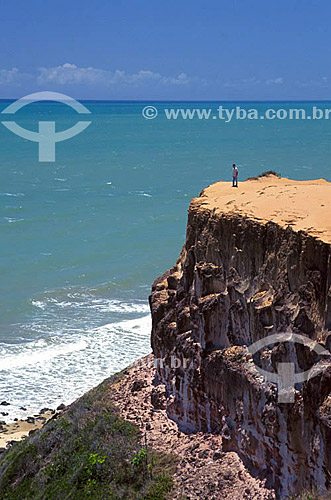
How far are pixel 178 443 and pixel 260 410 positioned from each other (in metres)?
3.97

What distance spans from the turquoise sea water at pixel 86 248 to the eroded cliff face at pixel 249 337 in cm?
Answer: 1016

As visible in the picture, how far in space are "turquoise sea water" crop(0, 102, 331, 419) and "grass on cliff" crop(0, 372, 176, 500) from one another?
735 cm

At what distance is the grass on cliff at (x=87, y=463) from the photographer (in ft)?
61.5

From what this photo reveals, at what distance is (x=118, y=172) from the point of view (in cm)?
8575

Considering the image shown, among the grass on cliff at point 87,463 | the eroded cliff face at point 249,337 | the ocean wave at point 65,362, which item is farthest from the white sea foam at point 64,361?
the eroded cliff face at point 249,337

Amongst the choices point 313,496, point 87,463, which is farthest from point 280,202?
point 87,463

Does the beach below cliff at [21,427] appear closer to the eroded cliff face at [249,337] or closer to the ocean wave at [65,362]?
the ocean wave at [65,362]

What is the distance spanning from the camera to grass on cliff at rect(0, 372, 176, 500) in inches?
738

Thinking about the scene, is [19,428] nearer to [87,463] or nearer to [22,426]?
[22,426]

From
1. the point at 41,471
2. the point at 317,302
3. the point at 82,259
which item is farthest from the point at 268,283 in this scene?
the point at 82,259

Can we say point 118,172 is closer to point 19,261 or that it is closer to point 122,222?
point 122,222

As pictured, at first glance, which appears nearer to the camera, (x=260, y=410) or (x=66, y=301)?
(x=260, y=410)

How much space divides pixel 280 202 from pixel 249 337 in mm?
4100

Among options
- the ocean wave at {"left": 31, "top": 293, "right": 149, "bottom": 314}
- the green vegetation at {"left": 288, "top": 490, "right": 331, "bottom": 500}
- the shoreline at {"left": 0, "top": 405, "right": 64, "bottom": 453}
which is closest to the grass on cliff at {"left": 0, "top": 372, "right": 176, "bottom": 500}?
the shoreline at {"left": 0, "top": 405, "right": 64, "bottom": 453}
